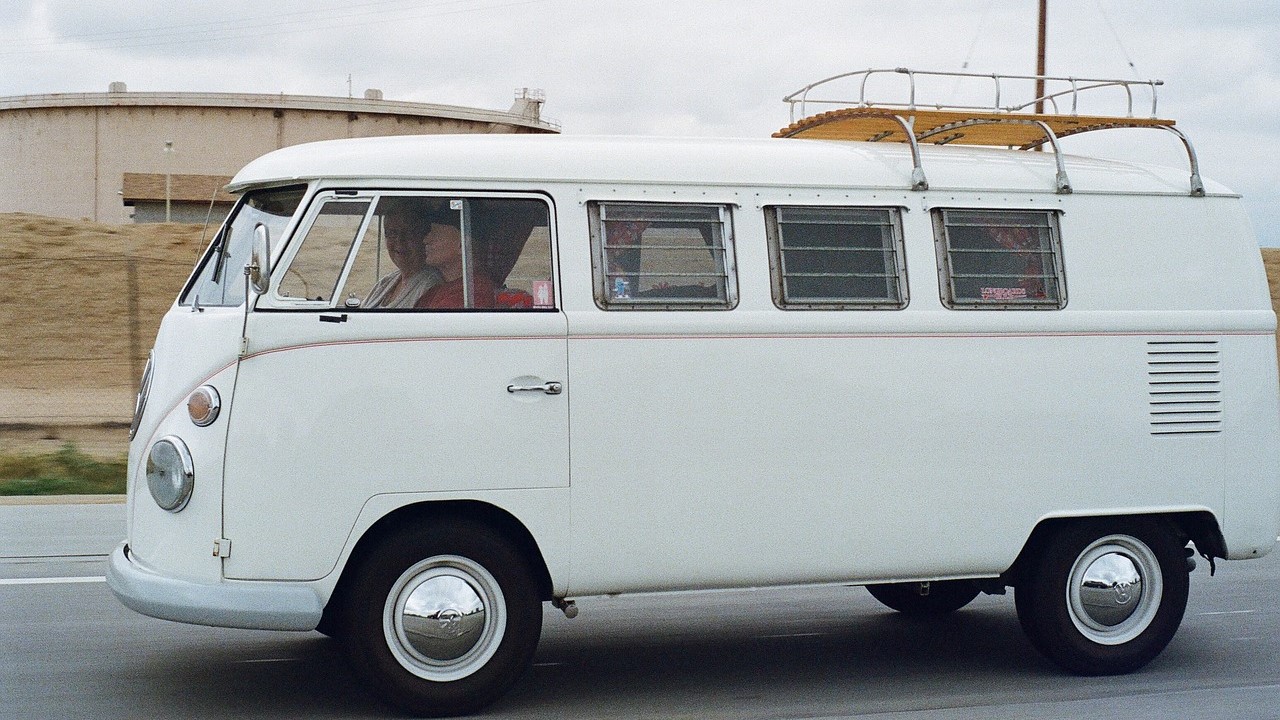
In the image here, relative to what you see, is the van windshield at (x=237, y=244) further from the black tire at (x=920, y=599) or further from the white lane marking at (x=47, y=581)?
the black tire at (x=920, y=599)

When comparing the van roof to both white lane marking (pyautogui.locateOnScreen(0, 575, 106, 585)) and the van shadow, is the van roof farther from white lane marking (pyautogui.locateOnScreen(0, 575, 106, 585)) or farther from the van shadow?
white lane marking (pyautogui.locateOnScreen(0, 575, 106, 585))

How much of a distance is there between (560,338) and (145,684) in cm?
244

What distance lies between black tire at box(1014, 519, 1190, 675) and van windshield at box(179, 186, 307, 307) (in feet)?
12.1

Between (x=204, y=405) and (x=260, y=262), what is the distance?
0.59 meters

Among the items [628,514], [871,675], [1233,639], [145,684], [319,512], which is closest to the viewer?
[319,512]

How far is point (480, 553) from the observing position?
5.47 metres

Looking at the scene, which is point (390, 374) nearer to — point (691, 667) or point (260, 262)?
point (260, 262)

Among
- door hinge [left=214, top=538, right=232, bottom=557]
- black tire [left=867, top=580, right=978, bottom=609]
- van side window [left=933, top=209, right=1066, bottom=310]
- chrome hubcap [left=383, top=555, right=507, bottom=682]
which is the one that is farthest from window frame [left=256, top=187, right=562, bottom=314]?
black tire [left=867, top=580, right=978, bottom=609]

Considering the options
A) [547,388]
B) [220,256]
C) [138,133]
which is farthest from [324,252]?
[138,133]

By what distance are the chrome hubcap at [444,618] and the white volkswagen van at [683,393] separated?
14 mm

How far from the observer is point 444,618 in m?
5.45

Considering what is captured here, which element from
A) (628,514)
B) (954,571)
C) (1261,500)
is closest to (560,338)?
(628,514)

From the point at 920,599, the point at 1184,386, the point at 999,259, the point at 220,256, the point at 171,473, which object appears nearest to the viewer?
the point at 171,473

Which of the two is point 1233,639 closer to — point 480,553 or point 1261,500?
point 1261,500
